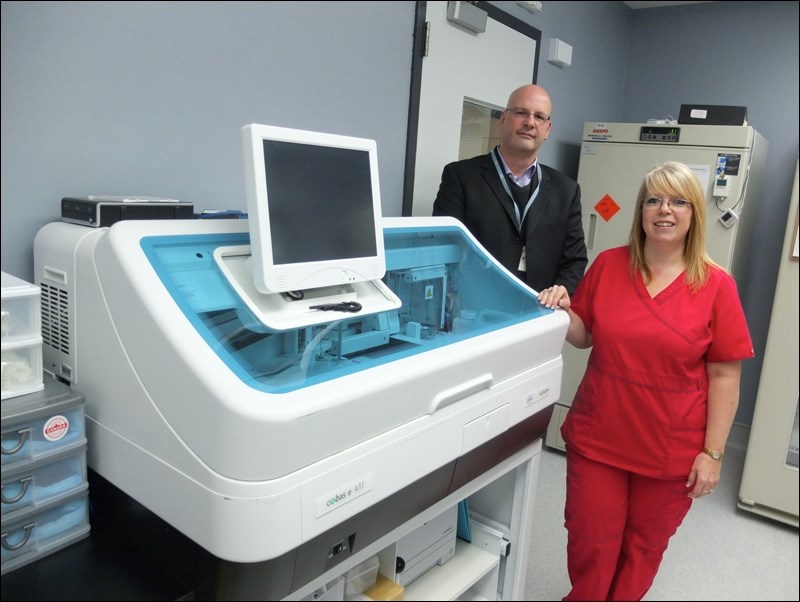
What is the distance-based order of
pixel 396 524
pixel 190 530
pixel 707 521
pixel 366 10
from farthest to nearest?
pixel 707 521, pixel 366 10, pixel 396 524, pixel 190 530

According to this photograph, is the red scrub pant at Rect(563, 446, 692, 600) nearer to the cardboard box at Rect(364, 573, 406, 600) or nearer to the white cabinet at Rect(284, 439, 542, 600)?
the white cabinet at Rect(284, 439, 542, 600)

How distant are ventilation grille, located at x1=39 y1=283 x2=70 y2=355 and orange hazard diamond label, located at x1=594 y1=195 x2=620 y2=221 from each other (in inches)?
105

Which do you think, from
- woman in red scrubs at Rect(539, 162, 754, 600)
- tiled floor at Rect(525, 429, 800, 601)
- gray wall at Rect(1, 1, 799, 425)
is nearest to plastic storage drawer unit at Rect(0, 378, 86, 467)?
gray wall at Rect(1, 1, 799, 425)

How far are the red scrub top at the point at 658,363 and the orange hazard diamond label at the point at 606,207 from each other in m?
1.56

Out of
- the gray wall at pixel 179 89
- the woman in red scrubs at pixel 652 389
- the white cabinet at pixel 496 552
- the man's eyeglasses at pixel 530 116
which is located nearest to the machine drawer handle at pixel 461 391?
the white cabinet at pixel 496 552

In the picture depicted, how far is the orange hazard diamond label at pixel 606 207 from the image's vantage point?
3.10 m

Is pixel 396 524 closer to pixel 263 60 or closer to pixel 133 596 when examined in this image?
pixel 133 596

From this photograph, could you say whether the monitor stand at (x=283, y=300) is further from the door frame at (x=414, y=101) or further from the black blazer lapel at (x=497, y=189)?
the door frame at (x=414, y=101)

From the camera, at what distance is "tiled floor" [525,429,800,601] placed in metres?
1.33

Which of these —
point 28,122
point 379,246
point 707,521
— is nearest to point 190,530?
point 379,246

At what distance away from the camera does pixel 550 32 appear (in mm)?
2992

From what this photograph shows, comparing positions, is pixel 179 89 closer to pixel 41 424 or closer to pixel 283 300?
pixel 283 300

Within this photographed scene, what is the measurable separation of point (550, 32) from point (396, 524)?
268 centimetres

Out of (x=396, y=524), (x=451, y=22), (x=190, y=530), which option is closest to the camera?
(x=190, y=530)
